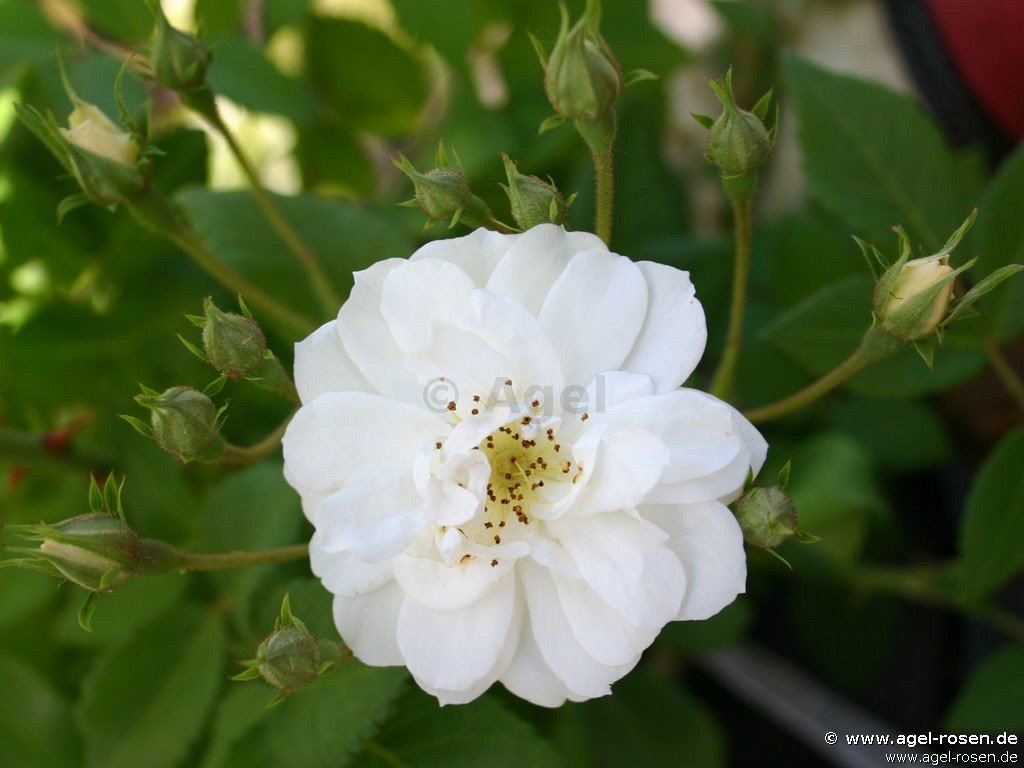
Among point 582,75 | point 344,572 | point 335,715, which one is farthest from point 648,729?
point 582,75

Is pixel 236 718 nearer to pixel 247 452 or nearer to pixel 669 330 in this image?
pixel 247 452

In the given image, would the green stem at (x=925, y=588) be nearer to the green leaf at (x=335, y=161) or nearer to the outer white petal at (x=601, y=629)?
the outer white petal at (x=601, y=629)

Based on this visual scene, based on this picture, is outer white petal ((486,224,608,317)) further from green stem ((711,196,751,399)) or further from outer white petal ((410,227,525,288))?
green stem ((711,196,751,399))

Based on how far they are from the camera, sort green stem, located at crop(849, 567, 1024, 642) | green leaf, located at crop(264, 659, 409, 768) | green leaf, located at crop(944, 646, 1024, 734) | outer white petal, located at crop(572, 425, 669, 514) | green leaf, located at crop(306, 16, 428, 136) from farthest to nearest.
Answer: green leaf, located at crop(306, 16, 428, 136) → green stem, located at crop(849, 567, 1024, 642) → green leaf, located at crop(944, 646, 1024, 734) → green leaf, located at crop(264, 659, 409, 768) → outer white petal, located at crop(572, 425, 669, 514)

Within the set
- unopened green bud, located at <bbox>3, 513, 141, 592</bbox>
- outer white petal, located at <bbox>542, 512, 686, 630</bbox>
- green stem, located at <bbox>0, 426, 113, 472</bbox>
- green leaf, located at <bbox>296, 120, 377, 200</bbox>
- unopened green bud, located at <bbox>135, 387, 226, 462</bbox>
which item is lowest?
green stem, located at <bbox>0, 426, 113, 472</bbox>

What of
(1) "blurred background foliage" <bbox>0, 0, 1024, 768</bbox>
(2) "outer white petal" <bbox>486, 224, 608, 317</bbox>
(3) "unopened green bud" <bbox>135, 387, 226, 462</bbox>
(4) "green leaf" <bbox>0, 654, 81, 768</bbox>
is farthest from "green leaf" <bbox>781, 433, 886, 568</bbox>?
(4) "green leaf" <bbox>0, 654, 81, 768</bbox>

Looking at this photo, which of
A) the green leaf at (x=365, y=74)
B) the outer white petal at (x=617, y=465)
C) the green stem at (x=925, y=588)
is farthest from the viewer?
the green leaf at (x=365, y=74)

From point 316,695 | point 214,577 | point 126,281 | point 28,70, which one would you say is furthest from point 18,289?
point 316,695

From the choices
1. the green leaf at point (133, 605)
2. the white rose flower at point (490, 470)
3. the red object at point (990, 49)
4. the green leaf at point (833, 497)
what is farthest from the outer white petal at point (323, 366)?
the red object at point (990, 49)
